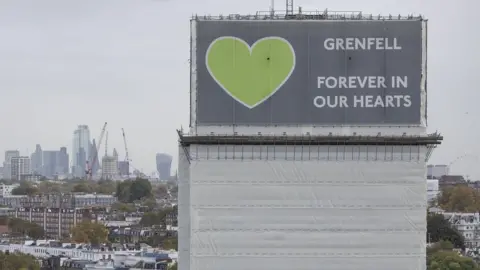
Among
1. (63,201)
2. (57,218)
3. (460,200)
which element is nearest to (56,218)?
(57,218)

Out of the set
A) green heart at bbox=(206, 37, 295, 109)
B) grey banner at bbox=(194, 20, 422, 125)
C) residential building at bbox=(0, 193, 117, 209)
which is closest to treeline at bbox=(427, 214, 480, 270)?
grey banner at bbox=(194, 20, 422, 125)

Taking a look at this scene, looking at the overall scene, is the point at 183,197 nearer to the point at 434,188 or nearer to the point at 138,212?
the point at 138,212

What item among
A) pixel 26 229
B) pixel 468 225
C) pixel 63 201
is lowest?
pixel 26 229

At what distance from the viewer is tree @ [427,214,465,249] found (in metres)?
86.5

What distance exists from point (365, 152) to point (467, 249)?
226 feet

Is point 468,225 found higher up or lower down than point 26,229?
higher up

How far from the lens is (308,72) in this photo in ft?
69.6

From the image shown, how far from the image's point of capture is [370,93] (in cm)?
2125

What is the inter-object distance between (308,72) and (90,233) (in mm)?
87191

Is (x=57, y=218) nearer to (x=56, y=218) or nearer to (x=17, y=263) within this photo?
(x=56, y=218)

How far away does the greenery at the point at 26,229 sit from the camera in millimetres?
118812

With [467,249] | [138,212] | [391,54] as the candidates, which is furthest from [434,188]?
[391,54]

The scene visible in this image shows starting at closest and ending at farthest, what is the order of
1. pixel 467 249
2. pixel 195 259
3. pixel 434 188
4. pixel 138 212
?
pixel 195 259
pixel 467 249
pixel 138 212
pixel 434 188

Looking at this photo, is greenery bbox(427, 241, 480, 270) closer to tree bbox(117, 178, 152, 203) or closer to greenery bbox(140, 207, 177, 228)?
greenery bbox(140, 207, 177, 228)
